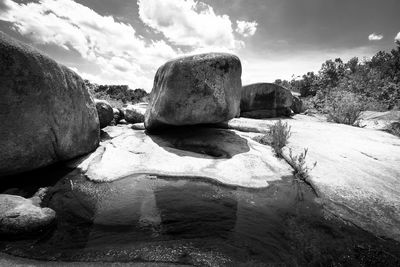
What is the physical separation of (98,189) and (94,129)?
2924mm

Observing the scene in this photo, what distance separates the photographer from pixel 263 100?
13430mm

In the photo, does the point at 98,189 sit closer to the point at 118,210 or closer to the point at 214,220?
the point at 118,210

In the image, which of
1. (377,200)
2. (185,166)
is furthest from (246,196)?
(377,200)

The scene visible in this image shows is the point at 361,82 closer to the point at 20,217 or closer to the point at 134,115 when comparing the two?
the point at 134,115

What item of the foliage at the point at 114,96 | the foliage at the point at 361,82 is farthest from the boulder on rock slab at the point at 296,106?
the foliage at the point at 114,96

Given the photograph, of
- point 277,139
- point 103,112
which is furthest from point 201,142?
point 103,112

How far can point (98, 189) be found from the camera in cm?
459

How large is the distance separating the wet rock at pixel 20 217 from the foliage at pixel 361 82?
15.9m

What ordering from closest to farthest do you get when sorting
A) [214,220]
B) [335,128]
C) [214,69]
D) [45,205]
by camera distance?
[214,220] < [45,205] < [214,69] < [335,128]

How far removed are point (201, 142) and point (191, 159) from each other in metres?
1.39

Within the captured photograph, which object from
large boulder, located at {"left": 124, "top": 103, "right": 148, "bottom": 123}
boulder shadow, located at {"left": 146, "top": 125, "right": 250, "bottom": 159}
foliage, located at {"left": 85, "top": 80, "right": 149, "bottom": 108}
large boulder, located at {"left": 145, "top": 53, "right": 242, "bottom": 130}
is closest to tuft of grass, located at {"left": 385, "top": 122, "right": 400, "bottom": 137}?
boulder shadow, located at {"left": 146, "top": 125, "right": 250, "bottom": 159}

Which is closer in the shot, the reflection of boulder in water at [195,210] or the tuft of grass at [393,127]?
the reflection of boulder in water at [195,210]

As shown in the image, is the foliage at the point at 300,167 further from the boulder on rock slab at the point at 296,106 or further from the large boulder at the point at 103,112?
the boulder on rock slab at the point at 296,106

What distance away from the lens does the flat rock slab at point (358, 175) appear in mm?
3777
